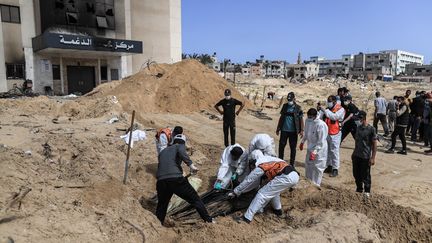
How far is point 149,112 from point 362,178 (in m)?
10.0

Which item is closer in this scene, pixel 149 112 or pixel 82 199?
pixel 82 199

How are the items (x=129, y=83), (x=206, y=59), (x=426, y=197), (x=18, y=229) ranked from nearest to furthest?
(x=18, y=229), (x=426, y=197), (x=129, y=83), (x=206, y=59)

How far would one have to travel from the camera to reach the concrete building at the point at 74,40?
2312 cm

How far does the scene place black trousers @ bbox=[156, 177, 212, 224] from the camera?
16.6 ft

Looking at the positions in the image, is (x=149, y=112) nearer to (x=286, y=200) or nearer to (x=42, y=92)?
(x=286, y=200)

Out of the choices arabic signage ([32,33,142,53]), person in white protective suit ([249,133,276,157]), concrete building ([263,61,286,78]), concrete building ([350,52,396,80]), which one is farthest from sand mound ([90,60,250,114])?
concrete building ([350,52,396,80])

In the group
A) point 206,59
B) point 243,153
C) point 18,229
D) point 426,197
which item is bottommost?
point 426,197

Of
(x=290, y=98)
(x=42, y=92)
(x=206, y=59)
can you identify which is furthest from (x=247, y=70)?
(x=290, y=98)

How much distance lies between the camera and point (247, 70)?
95.6m

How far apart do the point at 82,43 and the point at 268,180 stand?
2099 centimetres

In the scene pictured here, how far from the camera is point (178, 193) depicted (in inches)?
201

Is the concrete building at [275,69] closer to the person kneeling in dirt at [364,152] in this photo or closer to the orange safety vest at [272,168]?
the person kneeling in dirt at [364,152]

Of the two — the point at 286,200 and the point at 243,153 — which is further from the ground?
the point at 243,153

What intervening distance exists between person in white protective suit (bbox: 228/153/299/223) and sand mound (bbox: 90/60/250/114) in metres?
9.81
